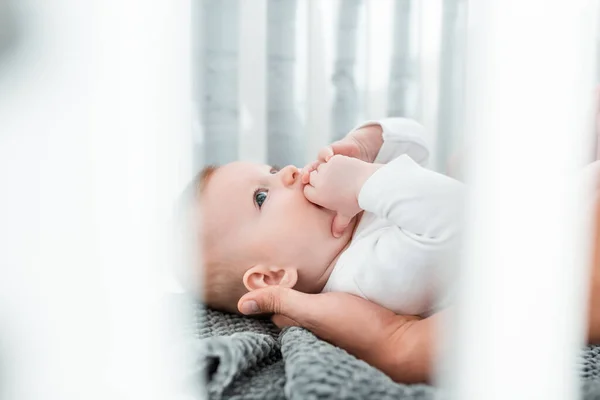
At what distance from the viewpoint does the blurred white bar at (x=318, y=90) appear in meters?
0.93

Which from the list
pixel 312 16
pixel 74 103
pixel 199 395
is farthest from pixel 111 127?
pixel 312 16

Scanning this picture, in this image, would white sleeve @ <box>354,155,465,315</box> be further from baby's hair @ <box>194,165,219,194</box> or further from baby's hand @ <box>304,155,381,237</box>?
baby's hair @ <box>194,165,219,194</box>

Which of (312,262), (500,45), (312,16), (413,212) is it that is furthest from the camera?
(312,16)

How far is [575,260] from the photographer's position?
1.40 feet

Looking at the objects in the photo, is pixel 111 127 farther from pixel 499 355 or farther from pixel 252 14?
pixel 252 14

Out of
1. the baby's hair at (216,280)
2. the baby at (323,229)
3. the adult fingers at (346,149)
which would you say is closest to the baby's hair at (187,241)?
the baby's hair at (216,280)

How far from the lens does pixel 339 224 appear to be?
78cm

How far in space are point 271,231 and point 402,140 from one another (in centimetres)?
29

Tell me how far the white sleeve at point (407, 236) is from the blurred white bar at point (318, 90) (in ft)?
0.93

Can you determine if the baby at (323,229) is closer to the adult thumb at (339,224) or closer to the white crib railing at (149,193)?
the adult thumb at (339,224)

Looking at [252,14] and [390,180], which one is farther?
[252,14]

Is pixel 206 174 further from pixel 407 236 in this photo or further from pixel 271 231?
pixel 407 236

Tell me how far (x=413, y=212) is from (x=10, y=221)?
414 millimetres

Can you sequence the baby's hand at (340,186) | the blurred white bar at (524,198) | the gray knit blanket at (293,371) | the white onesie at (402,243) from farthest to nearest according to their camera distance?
the baby's hand at (340,186) < the white onesie at (402,243) < the gray knit blanket at (293,371) < the blurred white bar at (524,198)
